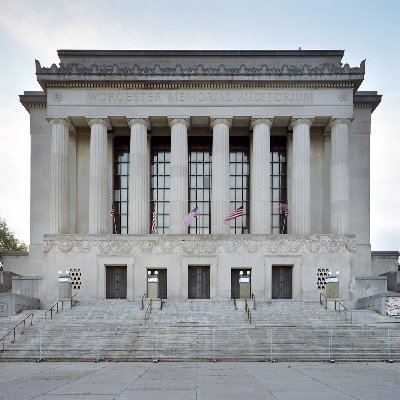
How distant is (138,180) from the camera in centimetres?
4897

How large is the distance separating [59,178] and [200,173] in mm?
11140

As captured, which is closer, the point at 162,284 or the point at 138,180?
the point at 162,284

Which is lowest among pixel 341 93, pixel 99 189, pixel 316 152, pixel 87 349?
pixel 87 349

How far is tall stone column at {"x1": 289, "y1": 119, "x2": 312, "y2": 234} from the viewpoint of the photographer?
48781mm

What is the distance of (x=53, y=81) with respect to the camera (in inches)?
1938

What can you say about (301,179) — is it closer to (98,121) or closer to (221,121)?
(221,121)

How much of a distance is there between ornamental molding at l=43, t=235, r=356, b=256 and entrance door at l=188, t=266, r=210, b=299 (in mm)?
1368

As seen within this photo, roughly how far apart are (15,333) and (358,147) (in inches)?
1259

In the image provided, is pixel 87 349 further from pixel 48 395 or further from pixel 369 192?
pixel 369 192

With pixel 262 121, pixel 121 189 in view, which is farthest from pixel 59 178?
pixel 262 121

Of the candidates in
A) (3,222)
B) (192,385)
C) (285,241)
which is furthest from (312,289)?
(3,222)

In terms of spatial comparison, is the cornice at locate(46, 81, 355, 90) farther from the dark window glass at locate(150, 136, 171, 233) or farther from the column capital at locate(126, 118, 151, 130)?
the dark window glass at locate(150, 136, 171, 233)

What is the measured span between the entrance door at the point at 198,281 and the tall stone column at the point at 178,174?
2991 millimetres

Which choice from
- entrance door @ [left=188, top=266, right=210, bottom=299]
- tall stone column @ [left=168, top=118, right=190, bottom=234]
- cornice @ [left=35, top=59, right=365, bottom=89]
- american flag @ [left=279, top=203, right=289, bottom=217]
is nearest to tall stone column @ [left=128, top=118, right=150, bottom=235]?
tall stone column @ [left=168, top=118, right=190, bottom=234]
